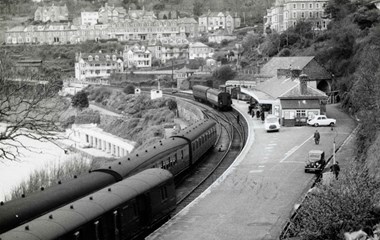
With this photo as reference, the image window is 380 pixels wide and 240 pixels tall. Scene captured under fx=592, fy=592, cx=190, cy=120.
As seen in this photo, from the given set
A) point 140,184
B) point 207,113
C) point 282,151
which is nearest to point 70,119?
point 207,113

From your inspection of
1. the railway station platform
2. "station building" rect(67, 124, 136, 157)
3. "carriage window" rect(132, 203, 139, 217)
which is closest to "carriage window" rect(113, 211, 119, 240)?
"carriage window" rect(132, 203, 139, 217)

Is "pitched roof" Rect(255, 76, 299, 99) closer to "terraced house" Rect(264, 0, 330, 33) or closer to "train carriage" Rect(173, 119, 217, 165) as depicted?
"train carriage" Rect(173, 119, 217, 165)

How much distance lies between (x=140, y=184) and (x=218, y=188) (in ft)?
21.6

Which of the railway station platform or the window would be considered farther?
the window

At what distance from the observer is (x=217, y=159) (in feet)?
109

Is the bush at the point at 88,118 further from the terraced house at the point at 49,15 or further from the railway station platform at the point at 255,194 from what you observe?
the terraced house at the point at 49,15

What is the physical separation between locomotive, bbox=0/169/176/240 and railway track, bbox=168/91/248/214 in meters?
3.04

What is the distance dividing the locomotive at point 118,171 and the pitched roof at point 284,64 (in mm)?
18169

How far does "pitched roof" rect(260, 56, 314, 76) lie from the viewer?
5116 cm

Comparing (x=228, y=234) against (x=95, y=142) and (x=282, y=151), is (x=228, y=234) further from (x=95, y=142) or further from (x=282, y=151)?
(x=95, y=142)

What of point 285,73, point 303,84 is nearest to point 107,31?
point 285,73

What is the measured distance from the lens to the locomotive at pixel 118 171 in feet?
51.9

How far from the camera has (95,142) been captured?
6494 cm

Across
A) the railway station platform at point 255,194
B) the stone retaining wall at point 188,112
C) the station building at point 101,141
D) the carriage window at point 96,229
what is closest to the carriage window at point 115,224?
the carriage window at point 96,229
